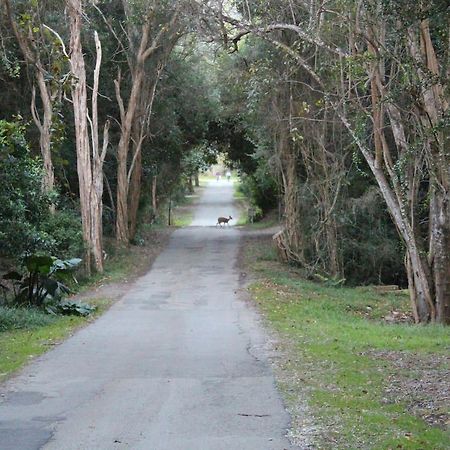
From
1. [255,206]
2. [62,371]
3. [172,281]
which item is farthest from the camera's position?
[255,206]

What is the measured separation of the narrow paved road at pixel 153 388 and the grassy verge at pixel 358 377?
1.26 feet

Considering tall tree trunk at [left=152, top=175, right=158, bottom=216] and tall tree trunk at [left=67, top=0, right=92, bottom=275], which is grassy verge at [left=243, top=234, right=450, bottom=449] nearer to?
tall tree trunk at [left=67, top=0, right=92, bottom=275]

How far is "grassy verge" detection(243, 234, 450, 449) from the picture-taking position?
23.4ft

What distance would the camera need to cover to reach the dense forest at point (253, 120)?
15.2 meters

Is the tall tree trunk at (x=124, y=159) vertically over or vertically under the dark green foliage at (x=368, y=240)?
over

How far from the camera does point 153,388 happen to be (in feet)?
30.8

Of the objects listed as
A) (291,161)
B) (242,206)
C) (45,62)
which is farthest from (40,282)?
(242,206)

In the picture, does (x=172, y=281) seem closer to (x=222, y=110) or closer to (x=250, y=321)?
(x=250, y=321)

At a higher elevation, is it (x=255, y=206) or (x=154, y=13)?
(x=154, y=13)

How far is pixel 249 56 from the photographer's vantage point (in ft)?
84.5

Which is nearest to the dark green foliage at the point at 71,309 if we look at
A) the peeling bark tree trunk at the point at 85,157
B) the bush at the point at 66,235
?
the bush at the point at 66,235

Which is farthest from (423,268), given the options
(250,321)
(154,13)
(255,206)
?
(255,206)

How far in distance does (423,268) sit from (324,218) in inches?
356

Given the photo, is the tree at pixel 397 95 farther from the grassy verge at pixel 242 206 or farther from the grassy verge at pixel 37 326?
the grassy verge at pixel 242 206
